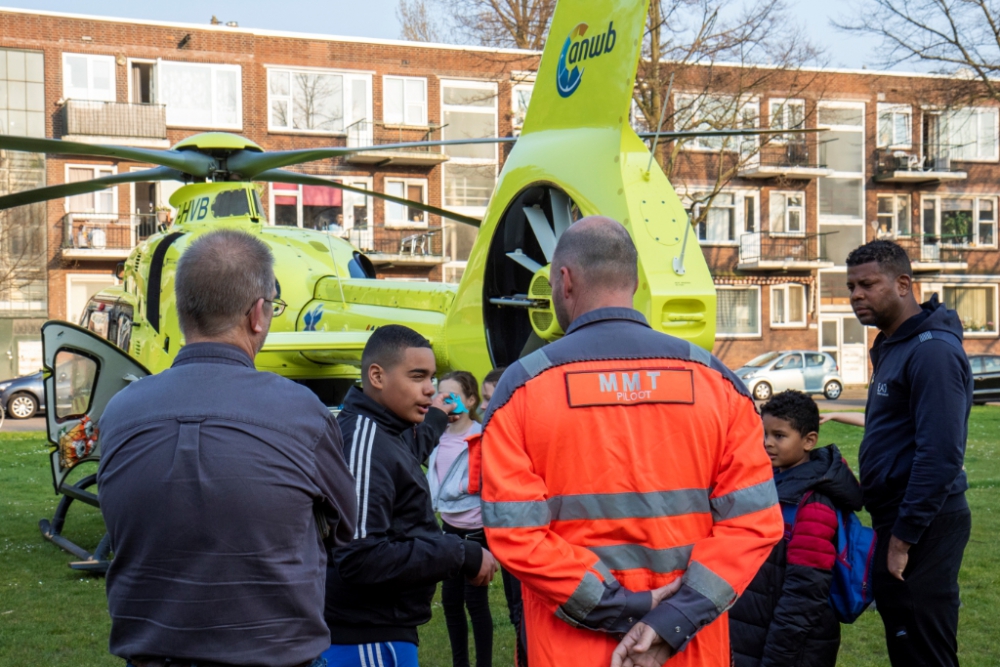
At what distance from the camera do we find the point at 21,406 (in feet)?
81.6

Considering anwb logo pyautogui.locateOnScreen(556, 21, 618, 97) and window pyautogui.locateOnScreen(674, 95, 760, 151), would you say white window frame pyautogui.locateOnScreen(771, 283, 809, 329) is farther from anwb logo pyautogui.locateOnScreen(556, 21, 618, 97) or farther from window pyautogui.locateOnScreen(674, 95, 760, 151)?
anwb logo pyautogui.locateOnScreen(556, 21, 618, 97)

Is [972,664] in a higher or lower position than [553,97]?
lower

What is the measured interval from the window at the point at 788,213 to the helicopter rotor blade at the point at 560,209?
116ft

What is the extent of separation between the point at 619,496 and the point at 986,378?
2924 cm

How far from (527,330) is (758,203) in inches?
1373

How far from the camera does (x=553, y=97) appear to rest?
6129 millimetres

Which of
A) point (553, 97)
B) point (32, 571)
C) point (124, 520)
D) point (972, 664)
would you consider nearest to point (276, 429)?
point (124, 520)

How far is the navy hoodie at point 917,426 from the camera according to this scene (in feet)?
12.2

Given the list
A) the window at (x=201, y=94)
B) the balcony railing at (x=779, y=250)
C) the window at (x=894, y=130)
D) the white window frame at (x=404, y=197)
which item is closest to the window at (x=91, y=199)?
the window at (x=201, y=94)

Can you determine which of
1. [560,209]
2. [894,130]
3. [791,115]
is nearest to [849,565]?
[560,209]

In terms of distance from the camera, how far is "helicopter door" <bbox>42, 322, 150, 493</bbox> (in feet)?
27.4

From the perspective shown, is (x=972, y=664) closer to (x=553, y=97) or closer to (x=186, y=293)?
(x=553, y=97)

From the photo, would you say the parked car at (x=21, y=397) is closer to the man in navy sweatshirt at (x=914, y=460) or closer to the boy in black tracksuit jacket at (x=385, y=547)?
→ the boy in black tracksuit jacket at (x=385, y=547)

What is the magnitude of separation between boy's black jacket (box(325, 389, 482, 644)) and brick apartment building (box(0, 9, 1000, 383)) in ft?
83.7
